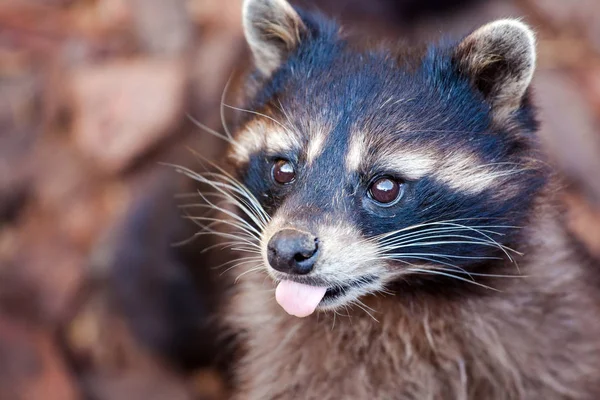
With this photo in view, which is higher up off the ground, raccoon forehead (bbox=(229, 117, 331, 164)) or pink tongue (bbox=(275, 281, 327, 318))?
raccoon forehead (bbox=(229, 117, 331, 164))

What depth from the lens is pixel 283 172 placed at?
8.22 ft

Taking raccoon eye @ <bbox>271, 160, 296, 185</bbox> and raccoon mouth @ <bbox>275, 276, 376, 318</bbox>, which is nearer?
raccoon mouth @ <bbox>275, 276, 376, 318</bbox>

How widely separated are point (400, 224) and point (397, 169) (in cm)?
14

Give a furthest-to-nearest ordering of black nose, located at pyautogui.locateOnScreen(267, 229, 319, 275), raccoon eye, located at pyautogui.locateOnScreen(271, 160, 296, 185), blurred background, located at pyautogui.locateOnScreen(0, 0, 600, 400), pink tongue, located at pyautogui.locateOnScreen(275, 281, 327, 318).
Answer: blurred background, located at pyautogui.locateOnScreen(0, 0, 600, 400)
raccoon eye, located at pyautogui.locateOnScreen(271, 160, 296, 185)
pink tongue, located at pyautogui.locateOnScreen(275, 281, 327, 318)
black nose, located at pyautogui.locateOnScreen(267, 229, 319, 275)

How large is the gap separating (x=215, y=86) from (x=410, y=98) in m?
2.15

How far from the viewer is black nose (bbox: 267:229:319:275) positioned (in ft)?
7.39

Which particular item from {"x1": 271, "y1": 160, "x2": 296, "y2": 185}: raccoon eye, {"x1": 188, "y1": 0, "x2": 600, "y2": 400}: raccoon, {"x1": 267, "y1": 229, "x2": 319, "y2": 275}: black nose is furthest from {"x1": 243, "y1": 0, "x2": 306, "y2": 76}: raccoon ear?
{"x1": 267, "y1": 229, "x2": 319, "y2": 275}: black nose

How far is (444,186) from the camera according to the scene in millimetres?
2400

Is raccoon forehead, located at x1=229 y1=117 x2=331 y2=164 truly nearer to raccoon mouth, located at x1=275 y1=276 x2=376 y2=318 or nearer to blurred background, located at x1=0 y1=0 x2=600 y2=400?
raccoon mouth, located at x1=275 y1=276 x2=376 y2=318

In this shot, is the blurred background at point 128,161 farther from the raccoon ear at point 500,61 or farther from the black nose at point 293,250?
the black nose at point 293,250

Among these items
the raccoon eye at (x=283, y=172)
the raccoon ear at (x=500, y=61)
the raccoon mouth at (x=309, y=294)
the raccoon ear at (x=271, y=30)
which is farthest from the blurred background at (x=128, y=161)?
the raccoon mouth at (x=309, y=294)

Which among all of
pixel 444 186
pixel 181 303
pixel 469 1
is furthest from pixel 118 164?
pixel 444 186

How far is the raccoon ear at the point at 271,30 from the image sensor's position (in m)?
2.71

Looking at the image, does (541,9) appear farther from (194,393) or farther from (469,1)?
(194,393)
